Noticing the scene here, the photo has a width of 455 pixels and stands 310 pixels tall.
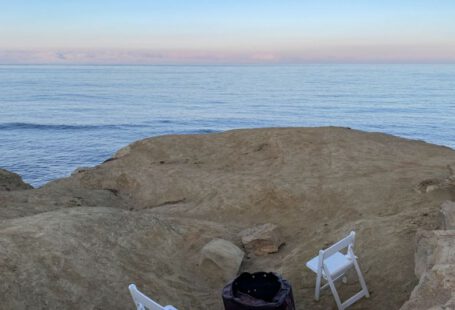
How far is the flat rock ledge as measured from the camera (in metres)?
4.20

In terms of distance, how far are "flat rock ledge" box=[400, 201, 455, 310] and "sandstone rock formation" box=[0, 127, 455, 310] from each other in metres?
0.77

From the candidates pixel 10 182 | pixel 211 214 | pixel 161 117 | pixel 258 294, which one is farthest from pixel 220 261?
pixel 161 117

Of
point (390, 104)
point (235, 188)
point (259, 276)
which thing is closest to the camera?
point (259, 276)

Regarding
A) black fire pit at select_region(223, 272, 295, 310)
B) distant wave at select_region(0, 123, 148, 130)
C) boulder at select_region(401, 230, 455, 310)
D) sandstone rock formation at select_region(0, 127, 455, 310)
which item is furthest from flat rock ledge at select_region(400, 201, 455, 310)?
distant wave at select_region(0, 123, 148, 130)

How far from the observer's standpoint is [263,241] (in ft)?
30.3

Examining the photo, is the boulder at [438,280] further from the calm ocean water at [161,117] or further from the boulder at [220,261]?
the calm ocean water at [161,117]

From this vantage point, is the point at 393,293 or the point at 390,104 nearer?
the point at 393,293

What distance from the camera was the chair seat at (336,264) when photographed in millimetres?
6250

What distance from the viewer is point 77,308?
6.37 m

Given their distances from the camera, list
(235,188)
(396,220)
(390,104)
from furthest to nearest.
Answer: (390,104) < (235,188) < (396,220)

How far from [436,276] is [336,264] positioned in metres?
1.93

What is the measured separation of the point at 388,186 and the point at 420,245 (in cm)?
528

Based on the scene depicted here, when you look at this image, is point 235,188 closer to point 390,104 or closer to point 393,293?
point 393,293

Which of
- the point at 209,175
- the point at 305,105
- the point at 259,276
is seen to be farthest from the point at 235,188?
the point at 305,105
